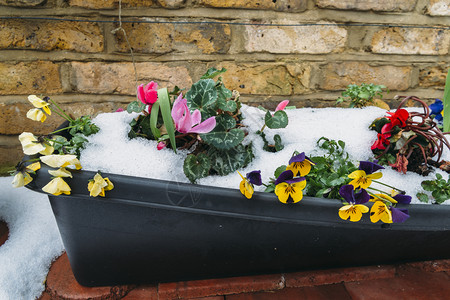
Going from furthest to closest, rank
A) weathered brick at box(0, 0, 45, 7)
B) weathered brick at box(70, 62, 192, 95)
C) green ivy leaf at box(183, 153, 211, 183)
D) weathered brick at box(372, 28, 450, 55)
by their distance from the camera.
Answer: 1. weathered brick at box(372, 28, 450, 55)
2. weathered brick at box(70, 62, 192, 95)
3. weathered brick at box(0, 0, 45, 7)
4. green ivy leaf at box(183, 153, 211, 183)

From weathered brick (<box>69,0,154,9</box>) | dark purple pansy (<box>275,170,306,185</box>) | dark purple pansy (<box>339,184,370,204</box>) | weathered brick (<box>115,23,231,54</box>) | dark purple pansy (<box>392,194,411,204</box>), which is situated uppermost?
weathered brick (<box>69,0,154,9</box>)

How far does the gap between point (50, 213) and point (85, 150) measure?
0.41m

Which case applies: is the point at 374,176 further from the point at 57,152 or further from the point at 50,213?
the point at 50,213

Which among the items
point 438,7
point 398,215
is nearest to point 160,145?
point 398,215

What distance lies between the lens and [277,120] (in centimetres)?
77

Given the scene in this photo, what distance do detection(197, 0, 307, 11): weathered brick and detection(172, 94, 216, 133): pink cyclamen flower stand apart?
0.62m

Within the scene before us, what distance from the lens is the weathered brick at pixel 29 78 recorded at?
1.12 m

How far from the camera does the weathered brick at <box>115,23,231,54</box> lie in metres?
1.12

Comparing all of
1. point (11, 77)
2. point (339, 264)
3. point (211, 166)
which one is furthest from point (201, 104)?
point (11, 77)

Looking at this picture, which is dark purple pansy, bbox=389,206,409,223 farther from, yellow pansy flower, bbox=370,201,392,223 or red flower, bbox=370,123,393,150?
red flower, bbox=370,123,393,150

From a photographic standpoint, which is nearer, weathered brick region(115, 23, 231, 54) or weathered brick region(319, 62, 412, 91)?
weathered brick region(115, 23, 231, 54)

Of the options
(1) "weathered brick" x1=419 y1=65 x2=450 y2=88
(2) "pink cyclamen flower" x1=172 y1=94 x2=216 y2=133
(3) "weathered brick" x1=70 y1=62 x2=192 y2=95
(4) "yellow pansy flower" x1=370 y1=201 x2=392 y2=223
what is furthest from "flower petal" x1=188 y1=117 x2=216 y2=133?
(1) "weathered brick" x1=419 y1=65 x2=450 y2=88

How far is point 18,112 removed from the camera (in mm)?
1169

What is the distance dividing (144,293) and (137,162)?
0.30m
